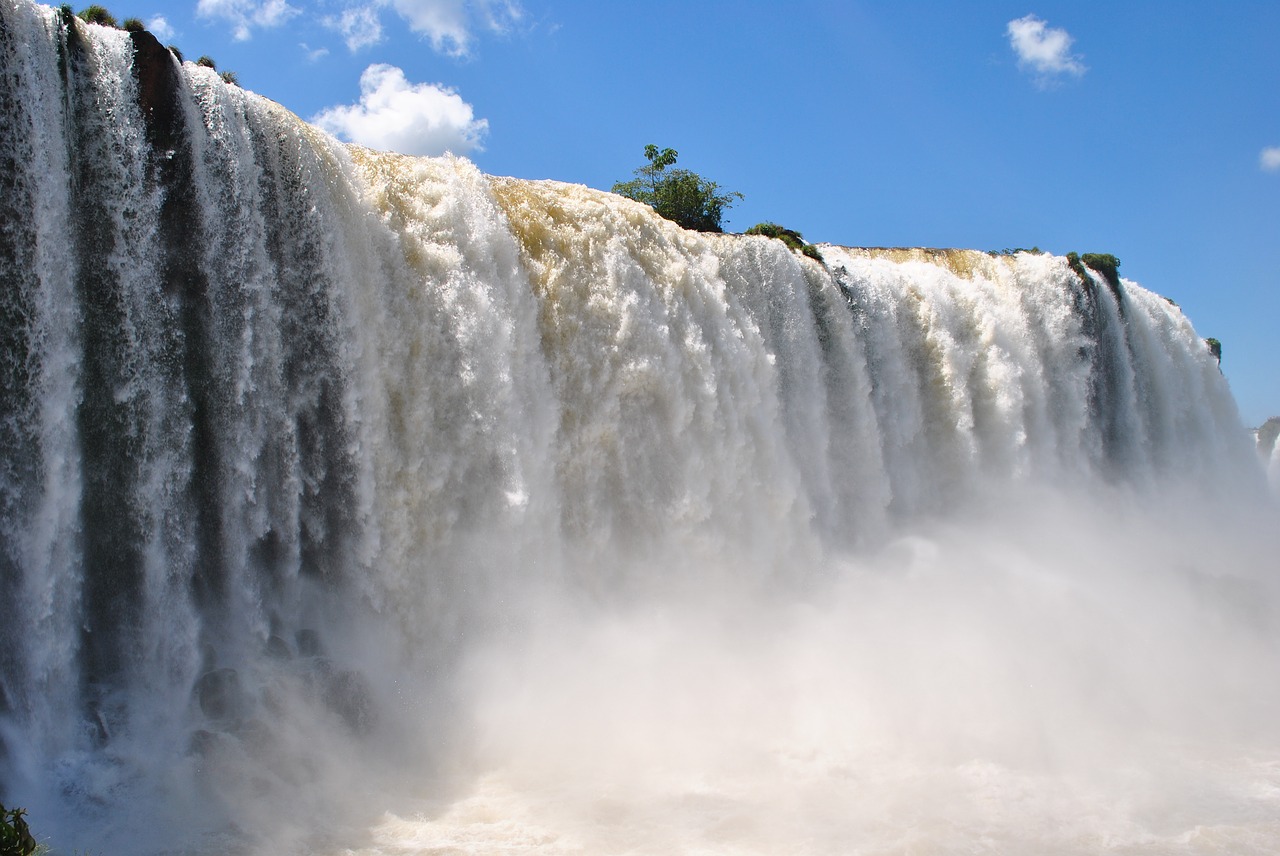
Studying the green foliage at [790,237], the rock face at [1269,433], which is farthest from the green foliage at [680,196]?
the rock face at [1269,433]

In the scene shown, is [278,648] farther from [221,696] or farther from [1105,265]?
[1105,265]

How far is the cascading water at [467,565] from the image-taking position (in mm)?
7043

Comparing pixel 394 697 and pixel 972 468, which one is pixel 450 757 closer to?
pixel 394 697

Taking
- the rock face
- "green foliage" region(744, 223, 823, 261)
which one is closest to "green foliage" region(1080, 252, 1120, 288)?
"green foliage" region(744, 223, 823, 261)

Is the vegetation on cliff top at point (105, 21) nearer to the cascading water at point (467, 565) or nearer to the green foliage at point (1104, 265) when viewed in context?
the cascading water at point (467, 565)

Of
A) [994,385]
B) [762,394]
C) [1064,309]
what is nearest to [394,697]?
[762,394]

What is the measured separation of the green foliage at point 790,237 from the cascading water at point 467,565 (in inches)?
55.8

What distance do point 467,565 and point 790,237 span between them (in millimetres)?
9611

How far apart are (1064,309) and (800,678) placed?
40.3 feet

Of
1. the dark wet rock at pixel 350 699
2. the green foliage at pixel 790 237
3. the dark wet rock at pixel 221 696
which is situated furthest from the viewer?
the green foliage at pixel 790 237

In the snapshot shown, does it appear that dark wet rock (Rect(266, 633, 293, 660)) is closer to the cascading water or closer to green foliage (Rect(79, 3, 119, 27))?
the cascading water

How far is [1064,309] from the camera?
19.0 m

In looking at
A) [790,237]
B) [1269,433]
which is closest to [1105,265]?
[790,237]

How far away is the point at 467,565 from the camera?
953cm
